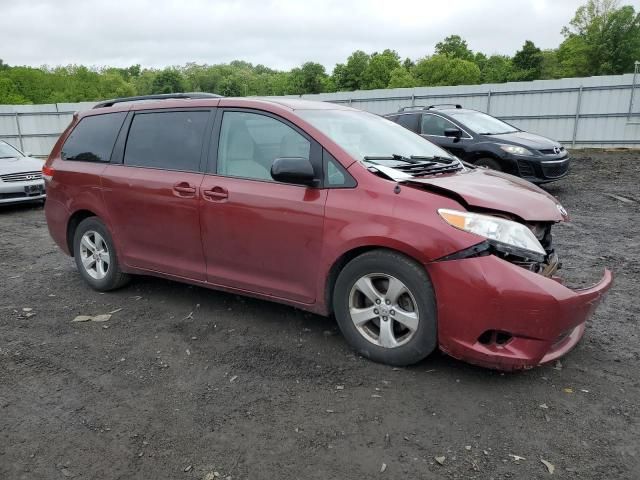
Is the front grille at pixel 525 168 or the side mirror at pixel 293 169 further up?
the side mirror at pixel 293 169

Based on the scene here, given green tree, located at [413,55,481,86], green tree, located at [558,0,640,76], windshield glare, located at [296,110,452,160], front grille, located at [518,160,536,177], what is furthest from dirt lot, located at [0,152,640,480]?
green tree, located at [413,55,481,86]

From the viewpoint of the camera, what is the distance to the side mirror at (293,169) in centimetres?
351

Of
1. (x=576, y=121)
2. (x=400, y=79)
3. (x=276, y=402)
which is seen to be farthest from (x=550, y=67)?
(x=276, y=402)

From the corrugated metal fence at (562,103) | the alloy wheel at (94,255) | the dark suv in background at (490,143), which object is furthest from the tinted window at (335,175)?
the corrugated metal fence at (562,103)

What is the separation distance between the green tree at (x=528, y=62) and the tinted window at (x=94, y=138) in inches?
2423

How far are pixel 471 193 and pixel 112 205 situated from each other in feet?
10.3

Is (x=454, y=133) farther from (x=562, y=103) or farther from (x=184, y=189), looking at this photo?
(x=562, y=103)

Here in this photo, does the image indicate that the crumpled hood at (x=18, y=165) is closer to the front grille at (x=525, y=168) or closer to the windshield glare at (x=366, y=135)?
the windshield glare at (x=366, y=135)

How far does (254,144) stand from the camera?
4004mm

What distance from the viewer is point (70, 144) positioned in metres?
5.30

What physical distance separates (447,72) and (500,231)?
7022 cm

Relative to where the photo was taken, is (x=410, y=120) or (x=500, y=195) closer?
(x=500, y=195)

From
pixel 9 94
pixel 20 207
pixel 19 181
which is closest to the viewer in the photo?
pixel 19 181

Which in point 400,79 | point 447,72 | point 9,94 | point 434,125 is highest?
point 447,72
